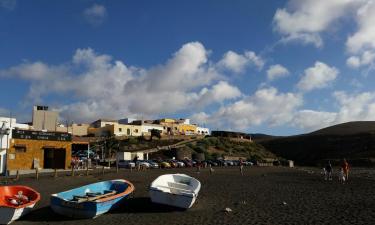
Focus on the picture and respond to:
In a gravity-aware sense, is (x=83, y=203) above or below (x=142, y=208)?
above

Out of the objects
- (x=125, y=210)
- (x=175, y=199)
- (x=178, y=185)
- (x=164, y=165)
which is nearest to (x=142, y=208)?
(x=125, y=210)

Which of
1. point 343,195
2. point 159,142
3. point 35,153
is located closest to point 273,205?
point 343,195

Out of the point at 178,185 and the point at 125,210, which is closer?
the point at 125,210

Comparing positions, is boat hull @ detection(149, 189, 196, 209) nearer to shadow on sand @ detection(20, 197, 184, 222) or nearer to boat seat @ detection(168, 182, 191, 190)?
shadow on sand @ detection(20, 197, 184, 222)

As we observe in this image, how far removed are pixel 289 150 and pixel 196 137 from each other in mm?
45487

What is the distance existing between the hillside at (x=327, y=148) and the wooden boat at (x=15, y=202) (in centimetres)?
8249

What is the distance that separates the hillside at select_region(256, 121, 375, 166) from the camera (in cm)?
10088

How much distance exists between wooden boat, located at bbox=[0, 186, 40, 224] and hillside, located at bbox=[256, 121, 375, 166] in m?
82.5

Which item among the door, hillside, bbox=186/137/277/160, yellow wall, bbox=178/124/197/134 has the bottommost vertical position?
the door

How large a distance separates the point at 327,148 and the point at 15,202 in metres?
118

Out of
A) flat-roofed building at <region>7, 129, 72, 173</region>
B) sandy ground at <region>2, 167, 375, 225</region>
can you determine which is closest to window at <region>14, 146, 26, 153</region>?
flat-roofed building at <region>7, 129, 72, 173</region>

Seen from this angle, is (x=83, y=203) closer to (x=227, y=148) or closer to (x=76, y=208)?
(x=76, y=208)

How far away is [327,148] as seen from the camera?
124125mm

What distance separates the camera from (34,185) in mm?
28266
